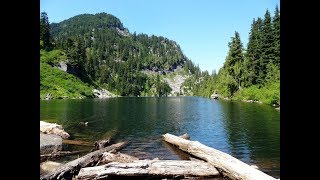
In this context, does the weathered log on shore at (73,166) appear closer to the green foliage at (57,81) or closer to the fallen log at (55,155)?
the fallen log at (55,155)

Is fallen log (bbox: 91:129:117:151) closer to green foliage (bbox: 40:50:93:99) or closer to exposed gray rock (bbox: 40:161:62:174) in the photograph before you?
exposed gray rock (bbox: 40:161:62:174)

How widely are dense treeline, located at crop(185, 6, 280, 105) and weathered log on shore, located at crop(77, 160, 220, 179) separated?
7101 centimetres

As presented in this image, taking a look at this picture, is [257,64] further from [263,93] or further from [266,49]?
[263,93]

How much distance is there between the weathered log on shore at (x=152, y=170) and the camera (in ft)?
55.5

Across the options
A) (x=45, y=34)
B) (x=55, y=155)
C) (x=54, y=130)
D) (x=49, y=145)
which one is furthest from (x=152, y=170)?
(x=45, y=34)

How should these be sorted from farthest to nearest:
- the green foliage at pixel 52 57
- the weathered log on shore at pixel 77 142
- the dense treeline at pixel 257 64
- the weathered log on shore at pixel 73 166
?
the green foliage at pixel 52 57 < the dense treeline at pixel 257 64 < the weathered log on shore at pixel 77 142 < the weathered log on shore at pixel 73 166

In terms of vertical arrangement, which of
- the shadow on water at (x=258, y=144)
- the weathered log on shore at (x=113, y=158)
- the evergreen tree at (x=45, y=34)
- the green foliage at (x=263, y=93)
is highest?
the evergreen tree at (x=45, y=34)

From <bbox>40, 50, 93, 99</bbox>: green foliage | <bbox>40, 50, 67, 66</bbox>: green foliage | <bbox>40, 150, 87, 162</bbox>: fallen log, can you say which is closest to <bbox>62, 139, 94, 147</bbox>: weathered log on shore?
<bbox>40, 150, 87, 162</bbox>: fallen log

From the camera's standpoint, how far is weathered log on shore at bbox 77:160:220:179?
16.9 meters

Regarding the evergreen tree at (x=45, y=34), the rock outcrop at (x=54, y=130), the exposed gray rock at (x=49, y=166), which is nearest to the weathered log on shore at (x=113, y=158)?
the exposed gray rock at (x=49, y=166)

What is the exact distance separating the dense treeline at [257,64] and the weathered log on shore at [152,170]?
2796 inches
